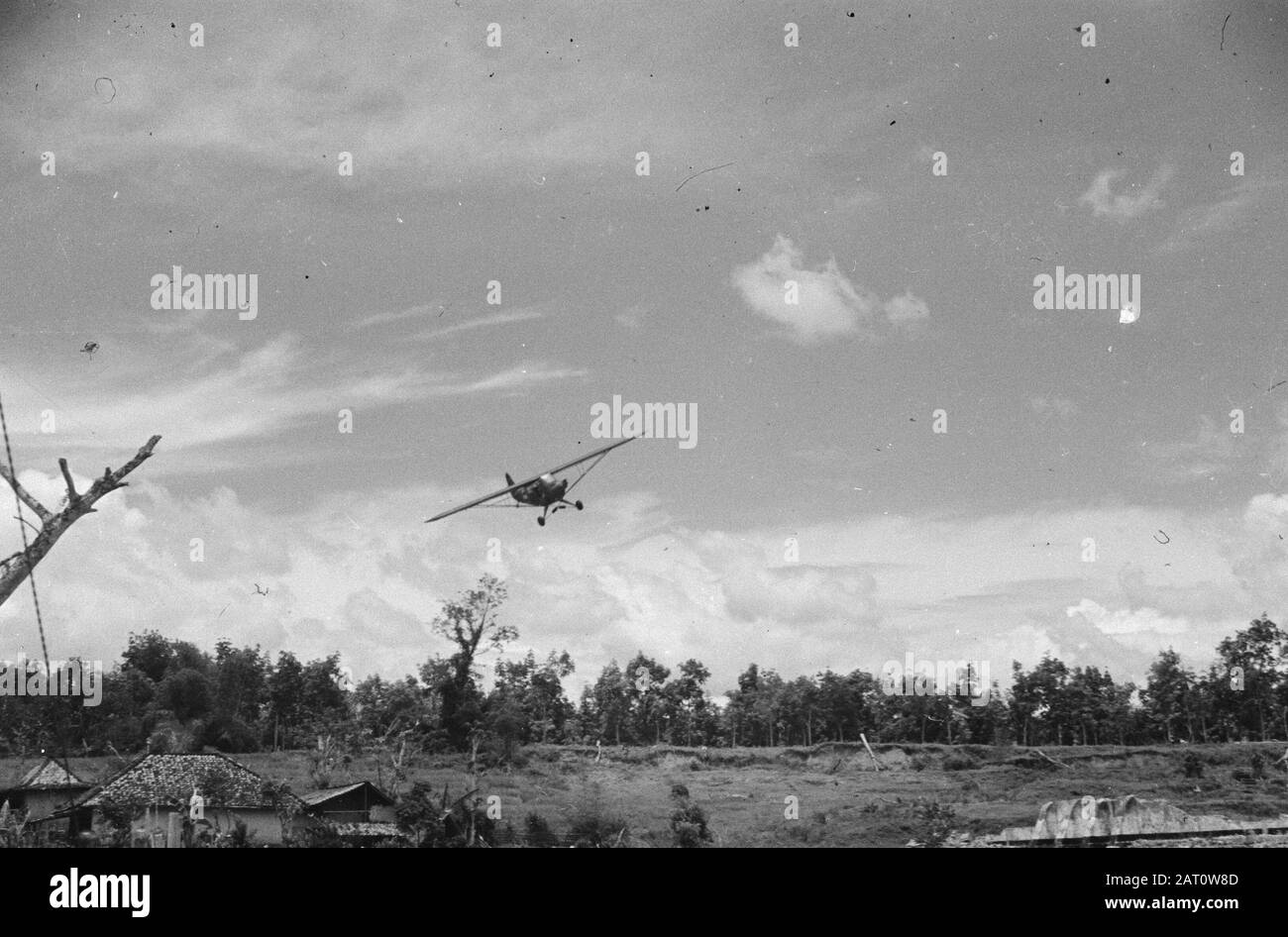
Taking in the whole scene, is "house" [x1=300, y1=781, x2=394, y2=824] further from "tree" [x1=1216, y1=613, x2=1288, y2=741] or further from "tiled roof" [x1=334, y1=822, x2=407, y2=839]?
"tree" [x1=1216, y1=613, x2=1288, y2=741]

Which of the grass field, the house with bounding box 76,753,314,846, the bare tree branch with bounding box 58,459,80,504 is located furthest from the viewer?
the grass field

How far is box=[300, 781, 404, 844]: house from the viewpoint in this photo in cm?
2848

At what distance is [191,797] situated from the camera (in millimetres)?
27484

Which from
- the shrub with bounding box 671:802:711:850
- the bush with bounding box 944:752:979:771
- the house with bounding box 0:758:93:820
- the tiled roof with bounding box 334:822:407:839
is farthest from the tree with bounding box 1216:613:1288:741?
the house with bounding box 0:758:93:820

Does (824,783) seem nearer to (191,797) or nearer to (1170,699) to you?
(1170,699)

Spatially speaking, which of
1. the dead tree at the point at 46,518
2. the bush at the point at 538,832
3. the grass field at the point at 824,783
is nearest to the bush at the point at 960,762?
the grass field at the point at 824,783

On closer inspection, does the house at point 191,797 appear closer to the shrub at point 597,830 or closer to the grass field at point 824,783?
the grass field at point 824,783

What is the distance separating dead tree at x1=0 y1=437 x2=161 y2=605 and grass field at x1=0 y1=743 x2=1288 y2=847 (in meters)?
9.79

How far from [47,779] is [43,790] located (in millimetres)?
385

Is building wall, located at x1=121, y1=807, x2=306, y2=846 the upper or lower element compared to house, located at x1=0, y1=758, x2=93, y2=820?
lower

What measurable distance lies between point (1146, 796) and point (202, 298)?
26.4m

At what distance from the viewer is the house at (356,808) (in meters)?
28.5
